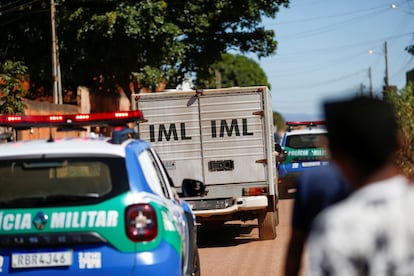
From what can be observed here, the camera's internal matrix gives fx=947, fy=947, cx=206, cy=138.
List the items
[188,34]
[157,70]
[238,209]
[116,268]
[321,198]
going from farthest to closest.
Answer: [188,34] < [157,70] < [238,209] < [116,268] < [321,198]

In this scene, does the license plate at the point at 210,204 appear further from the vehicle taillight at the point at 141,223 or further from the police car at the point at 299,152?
the police car at the point at 299,152

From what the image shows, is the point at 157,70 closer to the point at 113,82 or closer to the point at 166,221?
the point at 113,82

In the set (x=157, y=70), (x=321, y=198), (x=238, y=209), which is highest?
(x=157, y=70)

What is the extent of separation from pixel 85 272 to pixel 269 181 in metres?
8.71

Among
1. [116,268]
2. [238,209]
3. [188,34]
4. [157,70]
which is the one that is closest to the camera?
[116,268]

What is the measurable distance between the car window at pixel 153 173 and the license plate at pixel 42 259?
829 mm

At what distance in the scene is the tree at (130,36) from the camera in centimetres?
3616

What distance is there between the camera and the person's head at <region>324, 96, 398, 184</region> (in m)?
3.63

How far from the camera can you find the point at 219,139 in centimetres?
1523

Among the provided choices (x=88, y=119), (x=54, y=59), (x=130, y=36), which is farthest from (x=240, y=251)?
(x=130, y=36)

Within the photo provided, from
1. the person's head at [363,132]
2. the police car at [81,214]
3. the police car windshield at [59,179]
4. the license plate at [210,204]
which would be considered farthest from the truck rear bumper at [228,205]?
the person's head at [363,132]

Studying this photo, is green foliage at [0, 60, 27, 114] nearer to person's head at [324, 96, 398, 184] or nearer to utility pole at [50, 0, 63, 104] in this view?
utility pole at [50, 0, 63, 104]

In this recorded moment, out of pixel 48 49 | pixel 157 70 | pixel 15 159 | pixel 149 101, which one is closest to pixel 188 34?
pixel 157 70

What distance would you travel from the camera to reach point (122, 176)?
6.74 m
